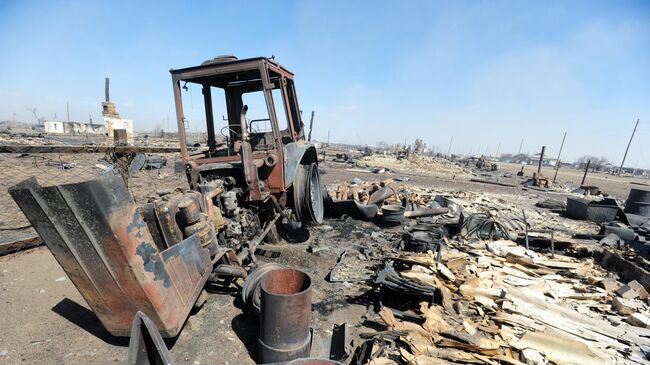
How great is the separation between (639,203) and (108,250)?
39.4 ft

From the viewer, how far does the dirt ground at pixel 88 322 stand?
2.43 m

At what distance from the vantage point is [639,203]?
25.7 ft

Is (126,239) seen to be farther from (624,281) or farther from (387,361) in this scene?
(624,281)

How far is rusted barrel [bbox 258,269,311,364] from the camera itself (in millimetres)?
2273

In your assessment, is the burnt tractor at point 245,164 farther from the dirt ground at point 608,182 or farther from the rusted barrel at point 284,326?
the dirt ground at point 608,182

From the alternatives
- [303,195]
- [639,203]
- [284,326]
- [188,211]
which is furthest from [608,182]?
[188,211]

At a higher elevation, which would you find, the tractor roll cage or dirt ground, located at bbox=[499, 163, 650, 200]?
the tractor roll cage

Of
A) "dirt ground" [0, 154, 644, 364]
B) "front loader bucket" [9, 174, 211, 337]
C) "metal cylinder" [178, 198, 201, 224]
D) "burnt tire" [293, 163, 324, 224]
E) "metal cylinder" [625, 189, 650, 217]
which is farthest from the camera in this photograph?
"metal cylinder" [625, 189, 650, 217]

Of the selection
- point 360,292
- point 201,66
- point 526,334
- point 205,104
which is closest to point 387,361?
point 360,292

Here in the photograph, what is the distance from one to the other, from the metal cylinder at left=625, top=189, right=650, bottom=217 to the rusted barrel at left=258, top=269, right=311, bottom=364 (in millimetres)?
10543

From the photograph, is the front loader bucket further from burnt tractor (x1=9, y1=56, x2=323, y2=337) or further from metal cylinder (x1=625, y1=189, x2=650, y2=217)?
metal cylinder (x1=625, y1=189, x2=650, y2=217)

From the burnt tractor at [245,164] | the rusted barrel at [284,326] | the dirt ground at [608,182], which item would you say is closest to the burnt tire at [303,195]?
the burnt tractor at [245,164]

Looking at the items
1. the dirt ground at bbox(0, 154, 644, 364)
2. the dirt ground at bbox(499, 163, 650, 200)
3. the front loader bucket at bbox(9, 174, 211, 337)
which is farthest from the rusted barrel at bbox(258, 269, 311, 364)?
the dirt ground at bbox(499, 163, 650, 200)

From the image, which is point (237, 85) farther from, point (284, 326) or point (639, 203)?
point (639, 203)
